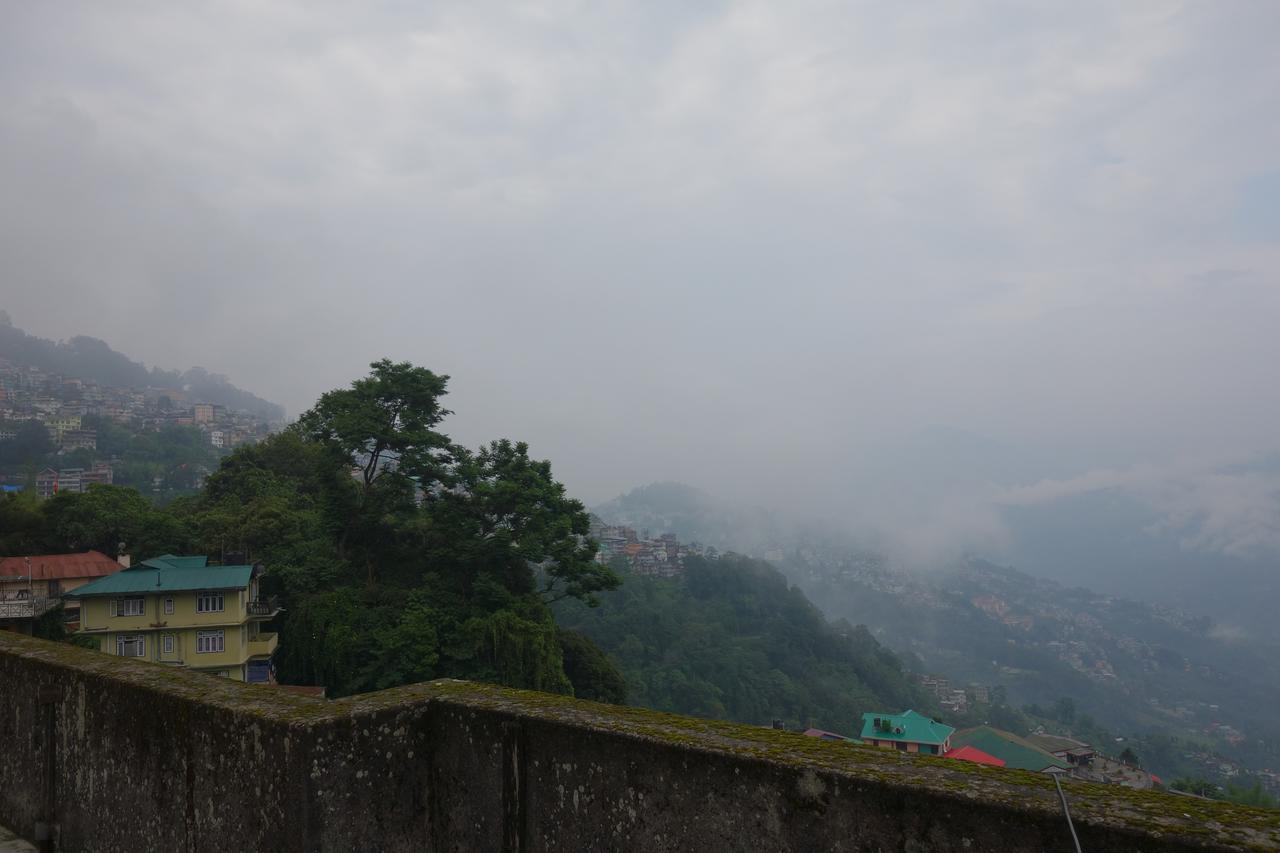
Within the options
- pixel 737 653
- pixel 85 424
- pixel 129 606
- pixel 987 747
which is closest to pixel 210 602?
pixel 129 606

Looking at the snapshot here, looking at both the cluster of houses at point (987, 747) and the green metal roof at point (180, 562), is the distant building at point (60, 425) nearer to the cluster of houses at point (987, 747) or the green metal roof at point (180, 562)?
the green metal roof at point (180, 562)

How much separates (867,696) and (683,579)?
22.6 meters

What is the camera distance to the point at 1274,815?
185 cm

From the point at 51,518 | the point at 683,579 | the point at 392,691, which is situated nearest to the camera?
the point at 392,691

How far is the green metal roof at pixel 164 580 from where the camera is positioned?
24.2 meters

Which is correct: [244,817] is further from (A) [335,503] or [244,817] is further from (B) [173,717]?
(A) [335,503]

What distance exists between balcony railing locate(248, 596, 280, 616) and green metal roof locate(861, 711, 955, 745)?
3423 centimetres

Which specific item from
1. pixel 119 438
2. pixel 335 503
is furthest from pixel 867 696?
pixel 119 438

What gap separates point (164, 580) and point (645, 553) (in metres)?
84.7

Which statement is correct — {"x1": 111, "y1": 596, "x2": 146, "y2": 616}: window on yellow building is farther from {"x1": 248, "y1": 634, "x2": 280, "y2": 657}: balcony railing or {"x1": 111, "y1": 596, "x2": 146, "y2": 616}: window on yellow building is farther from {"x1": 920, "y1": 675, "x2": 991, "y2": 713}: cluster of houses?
{"x1": 920, "y1": 675, "x2": 991, "y2": 713}: cluster of houses

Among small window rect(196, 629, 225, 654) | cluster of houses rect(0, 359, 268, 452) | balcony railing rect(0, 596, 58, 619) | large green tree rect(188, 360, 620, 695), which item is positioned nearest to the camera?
balcony railing rect(0, 596, 58, 619)

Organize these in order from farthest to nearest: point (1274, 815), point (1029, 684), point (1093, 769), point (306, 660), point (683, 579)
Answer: point (1029, 684)
point (683, 579)
point (1093, 769)
point (306, 660)
point (1274, 815)

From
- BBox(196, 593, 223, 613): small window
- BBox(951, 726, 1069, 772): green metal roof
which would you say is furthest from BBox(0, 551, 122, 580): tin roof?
BBox(951, 726, 1069, 772): green metal roof

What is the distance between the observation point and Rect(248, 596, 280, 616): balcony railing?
85.0 ft
